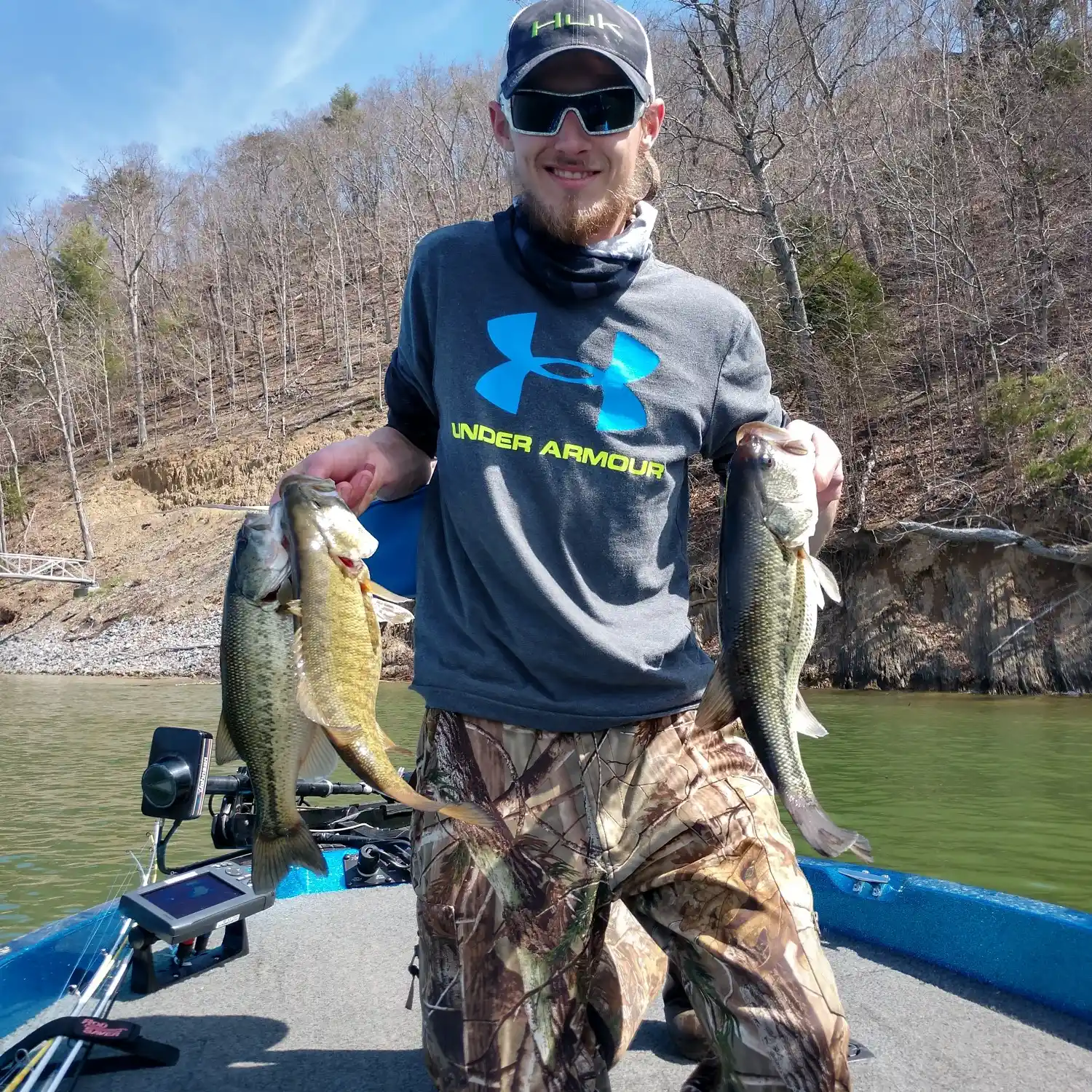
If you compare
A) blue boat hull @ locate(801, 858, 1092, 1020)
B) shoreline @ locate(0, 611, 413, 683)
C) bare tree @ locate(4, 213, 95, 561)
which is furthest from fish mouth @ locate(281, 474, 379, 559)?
bare tree @ locate(4, 213, 95, 561)

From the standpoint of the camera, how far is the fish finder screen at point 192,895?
448 centimetres

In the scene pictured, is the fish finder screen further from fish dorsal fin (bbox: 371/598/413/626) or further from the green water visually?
the green water

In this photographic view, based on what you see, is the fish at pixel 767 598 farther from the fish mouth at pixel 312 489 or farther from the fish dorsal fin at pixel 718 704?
the fish mouth at pixel 312 489

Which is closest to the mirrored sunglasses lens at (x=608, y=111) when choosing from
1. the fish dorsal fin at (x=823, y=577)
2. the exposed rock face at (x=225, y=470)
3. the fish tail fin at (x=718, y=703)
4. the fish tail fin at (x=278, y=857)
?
the fish dorsal fin at (x=823, y=577)

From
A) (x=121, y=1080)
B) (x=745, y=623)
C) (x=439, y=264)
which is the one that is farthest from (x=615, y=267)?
(x=121, y=1080)

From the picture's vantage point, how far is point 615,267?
8.95 feet

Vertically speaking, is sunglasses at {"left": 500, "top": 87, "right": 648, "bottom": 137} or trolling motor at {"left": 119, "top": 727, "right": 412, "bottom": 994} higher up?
sunglasses at {"left": 500, "top": 87, "right": 648, "bottom": 137}

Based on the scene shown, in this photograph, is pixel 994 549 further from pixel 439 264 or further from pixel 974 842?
pixel 439 264

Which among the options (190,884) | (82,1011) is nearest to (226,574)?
(190,884)

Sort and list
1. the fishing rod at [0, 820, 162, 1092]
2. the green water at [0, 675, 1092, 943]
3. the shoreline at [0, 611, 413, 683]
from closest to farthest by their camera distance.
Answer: the fishing rod at [0, 820, 162, 1092] < the green water at [0, 675, 1092, 943] < the shoreline at [0, 611, 413, 683]

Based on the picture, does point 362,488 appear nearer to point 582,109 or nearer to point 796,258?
point 582,109

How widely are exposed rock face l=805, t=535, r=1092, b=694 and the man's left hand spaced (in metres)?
20.0

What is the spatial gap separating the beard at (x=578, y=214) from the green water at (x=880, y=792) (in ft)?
24.3

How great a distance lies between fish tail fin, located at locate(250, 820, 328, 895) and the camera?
2.54 m
